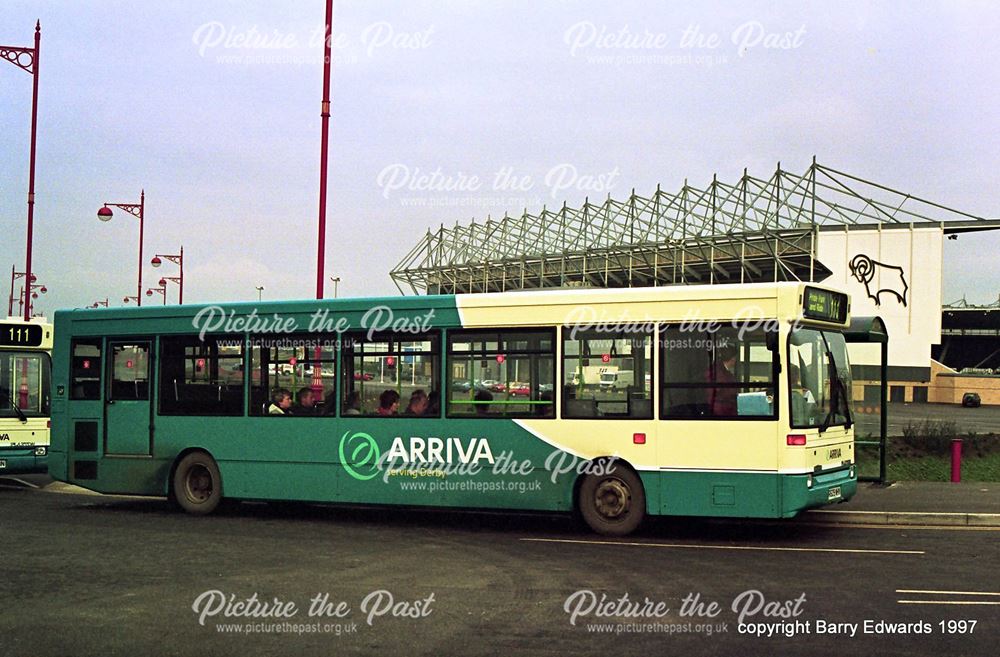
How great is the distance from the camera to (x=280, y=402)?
14.1m

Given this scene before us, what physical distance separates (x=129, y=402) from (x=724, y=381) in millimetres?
8670

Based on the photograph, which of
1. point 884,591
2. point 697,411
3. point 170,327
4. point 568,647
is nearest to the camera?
point 568,647

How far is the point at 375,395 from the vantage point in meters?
13.6

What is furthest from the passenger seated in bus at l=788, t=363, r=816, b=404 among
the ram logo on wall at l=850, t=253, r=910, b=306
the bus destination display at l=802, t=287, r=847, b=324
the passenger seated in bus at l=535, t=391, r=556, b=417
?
the ram logo on wall at l=850, t=253, r=910, b=306

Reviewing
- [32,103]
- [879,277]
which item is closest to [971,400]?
[879,277]

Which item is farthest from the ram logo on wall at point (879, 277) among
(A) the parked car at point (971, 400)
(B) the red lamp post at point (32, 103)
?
(B) the red lamp post at point (32, 103)

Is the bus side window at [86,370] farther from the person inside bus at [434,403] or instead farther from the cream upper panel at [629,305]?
the cream upper panel at [629,305]

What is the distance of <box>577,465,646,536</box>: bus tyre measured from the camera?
12078 millimetres

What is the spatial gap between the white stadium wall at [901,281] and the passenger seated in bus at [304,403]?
5976cm

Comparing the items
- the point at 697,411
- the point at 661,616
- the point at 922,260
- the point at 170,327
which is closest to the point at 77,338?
the point at 170,327

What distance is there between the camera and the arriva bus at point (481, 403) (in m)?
11.7

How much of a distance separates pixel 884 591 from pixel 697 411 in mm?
3524

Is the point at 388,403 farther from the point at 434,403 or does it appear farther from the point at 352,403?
the point at 434,403

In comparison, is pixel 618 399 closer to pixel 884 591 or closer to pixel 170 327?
pixel 884 591
